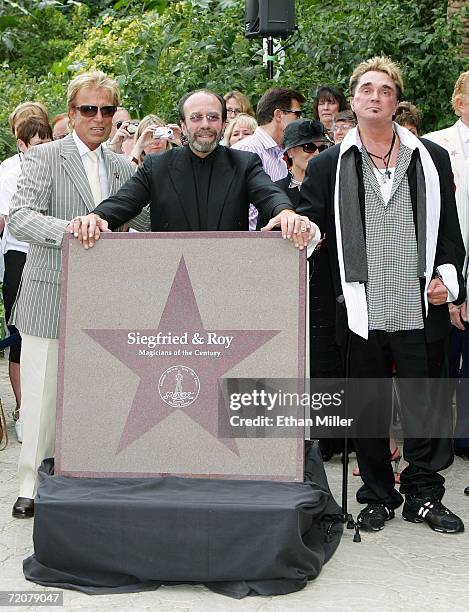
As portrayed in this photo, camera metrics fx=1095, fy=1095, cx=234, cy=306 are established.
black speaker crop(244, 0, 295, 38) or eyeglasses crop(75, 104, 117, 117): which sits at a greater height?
black speaker crop(244, 0, 295, 38)

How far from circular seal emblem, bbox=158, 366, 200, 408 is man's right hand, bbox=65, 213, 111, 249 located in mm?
668

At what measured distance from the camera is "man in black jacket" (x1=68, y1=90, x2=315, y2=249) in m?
5.07

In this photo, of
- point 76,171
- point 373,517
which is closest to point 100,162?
point 76,171

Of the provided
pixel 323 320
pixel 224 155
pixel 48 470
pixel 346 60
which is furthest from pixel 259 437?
pixel 346 60

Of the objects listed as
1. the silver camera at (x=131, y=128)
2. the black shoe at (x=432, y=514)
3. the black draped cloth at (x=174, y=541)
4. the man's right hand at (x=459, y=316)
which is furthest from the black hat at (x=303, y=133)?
the black draped cloth at (x=174, y=541)

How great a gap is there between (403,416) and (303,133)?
1871 millimetres

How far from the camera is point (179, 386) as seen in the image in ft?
15.8

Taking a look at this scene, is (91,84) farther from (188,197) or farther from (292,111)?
(292,111)

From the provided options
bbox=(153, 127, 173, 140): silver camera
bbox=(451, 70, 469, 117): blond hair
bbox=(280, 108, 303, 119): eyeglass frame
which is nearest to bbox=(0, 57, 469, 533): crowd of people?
bbox=(451, 70, 469, 117): blond hair

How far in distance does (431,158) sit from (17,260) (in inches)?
126

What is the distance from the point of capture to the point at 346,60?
10914 mm

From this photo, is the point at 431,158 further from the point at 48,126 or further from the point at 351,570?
the point at 48,126

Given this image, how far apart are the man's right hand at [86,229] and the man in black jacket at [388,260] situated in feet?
3.66

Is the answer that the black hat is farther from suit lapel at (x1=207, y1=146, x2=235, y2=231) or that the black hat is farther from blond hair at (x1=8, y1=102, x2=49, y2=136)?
blond hair at (x1=8, y1=102, x2=49, y2=136)
